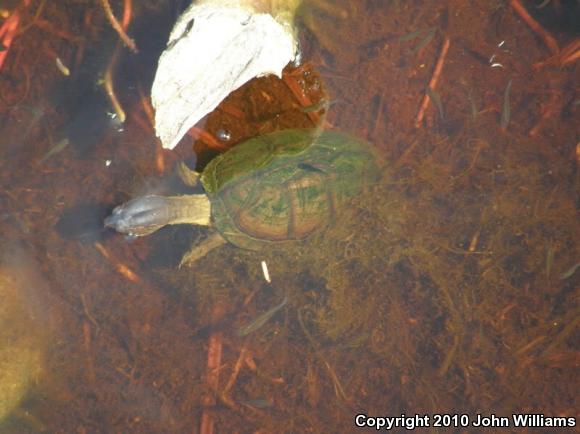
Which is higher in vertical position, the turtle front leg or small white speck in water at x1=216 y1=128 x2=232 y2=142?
small white speck in water at x1=216 y1=128 x2=232 y2=142

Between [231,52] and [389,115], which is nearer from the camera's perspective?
[231,52]

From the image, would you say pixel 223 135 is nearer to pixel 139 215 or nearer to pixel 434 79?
pixel 139 215

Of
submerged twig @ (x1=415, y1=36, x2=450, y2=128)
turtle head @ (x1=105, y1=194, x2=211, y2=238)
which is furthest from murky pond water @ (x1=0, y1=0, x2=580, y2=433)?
turtle head @ (x1=105, y1=194, x2=211, y2=238)

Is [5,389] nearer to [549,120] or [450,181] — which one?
[450,181]

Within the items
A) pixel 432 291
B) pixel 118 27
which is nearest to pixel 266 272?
pixel 432 291

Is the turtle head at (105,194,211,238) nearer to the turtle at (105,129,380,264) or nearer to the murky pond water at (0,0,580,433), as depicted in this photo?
the turtle at (105,129,380,264)

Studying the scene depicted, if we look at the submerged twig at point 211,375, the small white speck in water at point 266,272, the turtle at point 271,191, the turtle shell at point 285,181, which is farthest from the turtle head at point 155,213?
the submerged twig at point 211,375

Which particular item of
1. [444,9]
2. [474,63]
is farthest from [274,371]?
[444,9]
